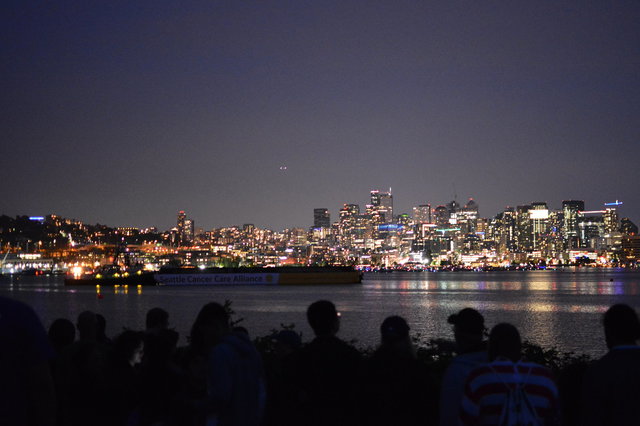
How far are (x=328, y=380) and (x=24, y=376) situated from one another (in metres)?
2.38

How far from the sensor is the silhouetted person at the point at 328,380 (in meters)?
5.52

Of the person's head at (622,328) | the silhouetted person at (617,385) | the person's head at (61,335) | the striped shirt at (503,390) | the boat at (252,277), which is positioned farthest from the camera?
the boat at (252,277)

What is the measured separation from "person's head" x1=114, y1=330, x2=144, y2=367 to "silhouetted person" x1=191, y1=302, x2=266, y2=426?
0.75 m

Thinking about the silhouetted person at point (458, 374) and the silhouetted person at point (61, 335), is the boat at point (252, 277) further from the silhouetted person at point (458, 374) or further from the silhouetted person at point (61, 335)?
the silhouetted person at point (458, 374)

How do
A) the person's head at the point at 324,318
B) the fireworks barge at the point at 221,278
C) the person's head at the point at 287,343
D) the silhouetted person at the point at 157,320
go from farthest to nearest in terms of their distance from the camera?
the fireworks barge at the point at 221,278
the person's head at the point at 287,343
the silhouetted person at the point at 157,320
the person's head at the point at 324,318

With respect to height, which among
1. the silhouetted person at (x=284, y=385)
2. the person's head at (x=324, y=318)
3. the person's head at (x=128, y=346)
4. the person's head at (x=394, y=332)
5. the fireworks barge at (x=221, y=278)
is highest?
the person's head at (x=324, y=318)

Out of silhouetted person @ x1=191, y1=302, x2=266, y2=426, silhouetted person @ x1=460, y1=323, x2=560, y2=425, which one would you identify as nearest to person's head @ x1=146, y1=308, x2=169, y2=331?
silhouetted person @ x1=191, y1=302, x2=266, y2=426

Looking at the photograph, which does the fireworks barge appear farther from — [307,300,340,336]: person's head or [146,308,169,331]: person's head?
[307,300,340,336]: person's head

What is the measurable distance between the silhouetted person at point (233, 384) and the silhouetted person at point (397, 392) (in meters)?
0.86

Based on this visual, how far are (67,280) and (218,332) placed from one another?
13221 centimetres

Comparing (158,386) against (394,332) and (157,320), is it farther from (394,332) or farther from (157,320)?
(394,332)

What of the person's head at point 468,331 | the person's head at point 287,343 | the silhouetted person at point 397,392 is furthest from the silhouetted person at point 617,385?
the person's head at point 287,343

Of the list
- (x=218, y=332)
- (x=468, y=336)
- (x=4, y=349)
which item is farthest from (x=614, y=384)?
(x=4, y=349)

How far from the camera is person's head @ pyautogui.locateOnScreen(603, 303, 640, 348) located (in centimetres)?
484
